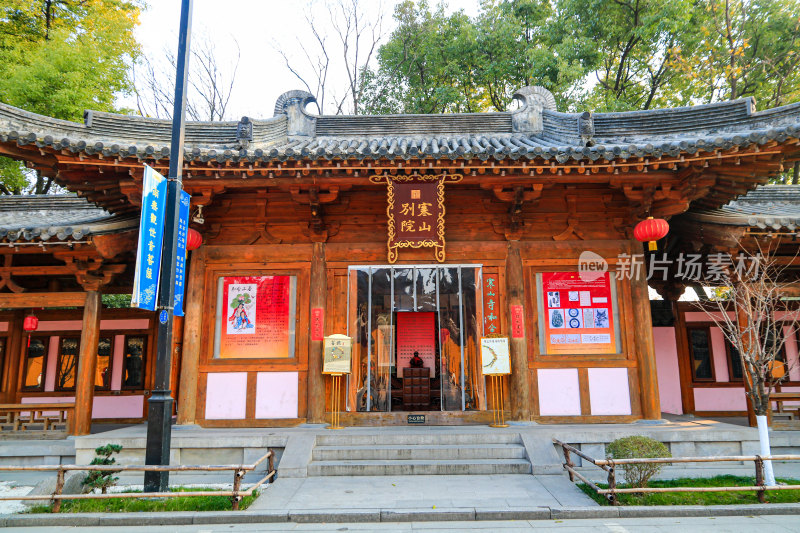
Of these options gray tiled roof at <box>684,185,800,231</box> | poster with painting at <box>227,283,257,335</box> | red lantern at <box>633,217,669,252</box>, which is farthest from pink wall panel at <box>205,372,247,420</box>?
gray tiled roof at <box>684,185,800,231</box>

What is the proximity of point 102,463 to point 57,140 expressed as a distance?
4633 mm

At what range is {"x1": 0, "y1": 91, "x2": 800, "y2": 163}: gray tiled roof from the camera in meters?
7.29

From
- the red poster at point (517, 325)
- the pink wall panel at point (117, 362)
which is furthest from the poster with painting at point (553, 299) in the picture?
the pink wall panel at point (117, 362)

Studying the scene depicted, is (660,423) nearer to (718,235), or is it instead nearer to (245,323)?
(718,235)

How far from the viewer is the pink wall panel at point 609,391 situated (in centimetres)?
860

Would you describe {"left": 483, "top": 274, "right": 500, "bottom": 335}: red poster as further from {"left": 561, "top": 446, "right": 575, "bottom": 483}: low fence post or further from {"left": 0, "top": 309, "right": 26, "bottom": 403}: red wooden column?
{"left": 0, "top": 309, "right": 26, "bottom": 403}: red wooden column

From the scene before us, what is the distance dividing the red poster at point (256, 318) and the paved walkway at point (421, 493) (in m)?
2.74

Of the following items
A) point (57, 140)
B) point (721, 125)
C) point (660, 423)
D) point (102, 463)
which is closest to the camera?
point (102, 463)

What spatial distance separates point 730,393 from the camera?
10.6 metres

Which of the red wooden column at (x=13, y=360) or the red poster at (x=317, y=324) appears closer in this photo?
the red poster at (x=317, y=324)

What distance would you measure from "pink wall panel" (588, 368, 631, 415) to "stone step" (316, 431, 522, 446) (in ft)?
6.26

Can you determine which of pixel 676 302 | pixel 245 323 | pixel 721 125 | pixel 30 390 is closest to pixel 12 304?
pixel 30 390

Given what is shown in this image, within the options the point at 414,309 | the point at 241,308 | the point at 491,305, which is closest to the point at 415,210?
the point at 414,309

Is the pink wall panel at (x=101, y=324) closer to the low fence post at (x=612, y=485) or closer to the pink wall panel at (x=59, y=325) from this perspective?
the pink wall panel at (x=59, y=325)
